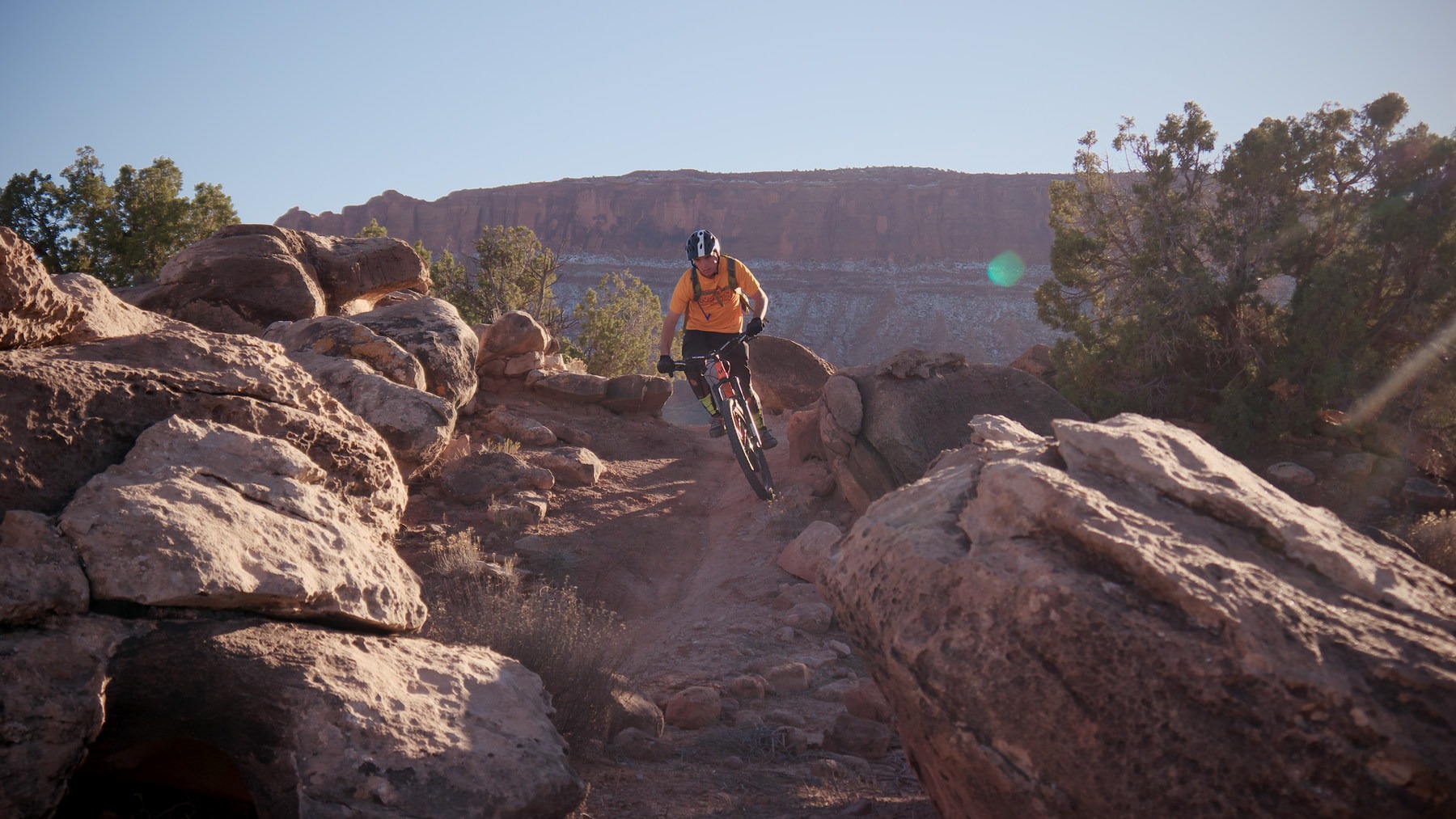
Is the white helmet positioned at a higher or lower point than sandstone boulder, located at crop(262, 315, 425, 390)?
higher

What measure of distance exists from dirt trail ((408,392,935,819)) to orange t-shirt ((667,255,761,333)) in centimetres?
175

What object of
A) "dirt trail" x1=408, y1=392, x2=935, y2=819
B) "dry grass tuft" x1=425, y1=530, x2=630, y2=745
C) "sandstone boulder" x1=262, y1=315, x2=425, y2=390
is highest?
"sandstone boulder" x1=262, y1=315, x2=425, y2=390

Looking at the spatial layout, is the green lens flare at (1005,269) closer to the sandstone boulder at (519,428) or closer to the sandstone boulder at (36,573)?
the sandstone boulder at (519,428)

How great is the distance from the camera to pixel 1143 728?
7.56ft

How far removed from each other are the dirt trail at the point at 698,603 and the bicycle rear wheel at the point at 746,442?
0.76 feet

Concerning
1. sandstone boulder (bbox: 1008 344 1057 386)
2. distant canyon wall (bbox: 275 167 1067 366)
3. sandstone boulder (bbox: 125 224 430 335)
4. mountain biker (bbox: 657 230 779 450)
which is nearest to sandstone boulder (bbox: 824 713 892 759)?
mountain biker (bbox: 657 230 779 450)

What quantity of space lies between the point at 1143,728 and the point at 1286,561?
0.75m

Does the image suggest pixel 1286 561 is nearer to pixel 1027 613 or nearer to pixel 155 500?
pixel 1027 613

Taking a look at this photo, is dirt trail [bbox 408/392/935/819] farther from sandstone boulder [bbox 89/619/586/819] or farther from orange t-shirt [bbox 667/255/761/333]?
orange t-shirt [bbox 667/255/761/333]

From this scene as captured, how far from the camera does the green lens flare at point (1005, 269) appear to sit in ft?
234

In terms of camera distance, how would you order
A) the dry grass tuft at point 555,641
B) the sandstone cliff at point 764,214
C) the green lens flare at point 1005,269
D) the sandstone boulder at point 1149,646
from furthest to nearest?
the sandstone cliff at point 764,214, the green lens flare at point 1005,269, the dry grass tuft at point 555,641, the sandstone boulder at point 1149,646

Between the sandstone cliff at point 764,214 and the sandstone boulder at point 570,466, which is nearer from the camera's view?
the sandstone boulder at point 570,466

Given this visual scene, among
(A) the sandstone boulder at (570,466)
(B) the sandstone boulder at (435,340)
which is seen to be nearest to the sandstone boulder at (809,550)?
(A) the sandstone boulder at (570,466)

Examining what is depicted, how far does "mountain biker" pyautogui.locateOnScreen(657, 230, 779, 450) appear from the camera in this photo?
8203 millimetres
